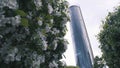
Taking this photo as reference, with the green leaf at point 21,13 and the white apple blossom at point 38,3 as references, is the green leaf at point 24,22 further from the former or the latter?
the white apple blossom at point 38,3

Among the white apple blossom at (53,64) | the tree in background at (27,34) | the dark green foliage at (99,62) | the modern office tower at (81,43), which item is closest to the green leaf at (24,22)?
the tree in background at (27,34)

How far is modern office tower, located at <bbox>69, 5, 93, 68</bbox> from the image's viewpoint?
87.0 m

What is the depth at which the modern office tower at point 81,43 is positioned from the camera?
285ft

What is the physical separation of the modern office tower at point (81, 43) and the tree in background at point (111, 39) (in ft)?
227

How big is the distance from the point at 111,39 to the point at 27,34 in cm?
917

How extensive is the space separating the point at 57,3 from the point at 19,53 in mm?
2622

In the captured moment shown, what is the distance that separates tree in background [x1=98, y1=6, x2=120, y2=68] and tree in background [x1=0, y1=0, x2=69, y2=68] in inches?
297

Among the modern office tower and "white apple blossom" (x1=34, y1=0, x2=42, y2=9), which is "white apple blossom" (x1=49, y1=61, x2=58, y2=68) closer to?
"white apple blossom" (x1=34, y1=0, x2=42, y2=9)

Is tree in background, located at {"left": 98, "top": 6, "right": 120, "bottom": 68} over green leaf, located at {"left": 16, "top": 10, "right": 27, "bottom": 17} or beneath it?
beneath

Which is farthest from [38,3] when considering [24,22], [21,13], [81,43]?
[81,43]

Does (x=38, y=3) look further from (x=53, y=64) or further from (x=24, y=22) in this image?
(x=53, y=64)

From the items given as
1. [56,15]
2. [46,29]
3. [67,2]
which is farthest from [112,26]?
[46,29]

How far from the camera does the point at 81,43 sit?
89375 millimetres

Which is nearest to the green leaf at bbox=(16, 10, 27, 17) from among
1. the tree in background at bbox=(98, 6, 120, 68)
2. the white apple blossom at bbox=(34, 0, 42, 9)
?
the white apple blossom at bbox=(34, 0, 42, 9)
